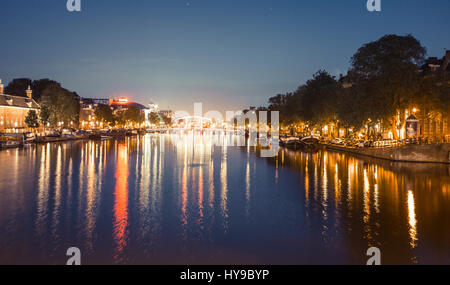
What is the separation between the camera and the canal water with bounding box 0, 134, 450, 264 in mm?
10609

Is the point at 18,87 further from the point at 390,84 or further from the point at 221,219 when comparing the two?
the point at 221,219

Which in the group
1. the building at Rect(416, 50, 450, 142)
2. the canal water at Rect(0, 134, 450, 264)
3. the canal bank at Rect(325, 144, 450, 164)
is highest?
the building at Rect(416, 50, 450, 142)

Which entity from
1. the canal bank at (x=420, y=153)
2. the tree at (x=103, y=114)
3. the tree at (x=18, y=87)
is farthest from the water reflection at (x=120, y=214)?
the tree at (x=103, y=114)

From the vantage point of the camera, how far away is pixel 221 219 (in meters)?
14.5

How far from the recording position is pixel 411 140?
41750mm

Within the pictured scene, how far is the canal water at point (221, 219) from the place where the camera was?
10609 millimetres

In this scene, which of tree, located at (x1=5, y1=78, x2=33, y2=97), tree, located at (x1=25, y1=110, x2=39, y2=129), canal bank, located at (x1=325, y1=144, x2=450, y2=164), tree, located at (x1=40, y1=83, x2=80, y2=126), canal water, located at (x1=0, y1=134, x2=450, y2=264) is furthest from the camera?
tree, located at (x1=5, y1=78, x2=33, y2=97)

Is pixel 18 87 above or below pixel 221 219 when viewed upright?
above

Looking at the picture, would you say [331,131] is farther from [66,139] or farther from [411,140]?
[66,139]

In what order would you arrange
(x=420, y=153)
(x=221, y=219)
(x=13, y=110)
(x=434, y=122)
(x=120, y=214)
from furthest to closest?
(x=13, y=110) → (x=434, y=122) → (x=420, y=153) → (x=120, y=214) → (x=221, y=219)

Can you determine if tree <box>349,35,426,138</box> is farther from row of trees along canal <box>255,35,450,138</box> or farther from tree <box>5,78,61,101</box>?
tree <box>5,78,61,101</box>

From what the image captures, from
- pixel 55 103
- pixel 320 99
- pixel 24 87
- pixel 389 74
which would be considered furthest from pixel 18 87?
pixel 389 74

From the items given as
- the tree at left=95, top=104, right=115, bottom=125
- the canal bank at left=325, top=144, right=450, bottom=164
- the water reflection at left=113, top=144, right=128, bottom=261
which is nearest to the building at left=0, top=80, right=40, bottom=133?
the tree at left=95, top=104, right=115, bottom=125
